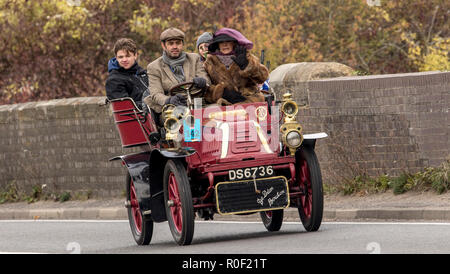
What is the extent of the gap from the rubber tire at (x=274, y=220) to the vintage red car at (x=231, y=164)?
0.72 m

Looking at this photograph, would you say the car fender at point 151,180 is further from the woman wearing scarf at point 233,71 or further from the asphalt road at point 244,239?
the woman wearing scarf at point 233,71

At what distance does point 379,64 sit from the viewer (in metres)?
39.4

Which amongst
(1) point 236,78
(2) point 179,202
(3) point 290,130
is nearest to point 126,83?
(1) point 236,78

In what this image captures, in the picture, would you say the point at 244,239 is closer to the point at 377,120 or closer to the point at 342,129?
the point at 377,120

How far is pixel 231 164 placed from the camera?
11.7 m

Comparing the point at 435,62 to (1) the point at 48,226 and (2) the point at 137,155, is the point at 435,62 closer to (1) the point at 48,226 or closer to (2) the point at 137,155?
(1) the point at 48,226

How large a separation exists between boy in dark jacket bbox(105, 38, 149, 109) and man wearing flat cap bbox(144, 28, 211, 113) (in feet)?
3.43

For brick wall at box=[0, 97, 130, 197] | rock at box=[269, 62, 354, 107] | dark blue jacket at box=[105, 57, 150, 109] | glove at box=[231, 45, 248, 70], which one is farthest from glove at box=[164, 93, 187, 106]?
brick wall at box=[0, 97, 130, 197]

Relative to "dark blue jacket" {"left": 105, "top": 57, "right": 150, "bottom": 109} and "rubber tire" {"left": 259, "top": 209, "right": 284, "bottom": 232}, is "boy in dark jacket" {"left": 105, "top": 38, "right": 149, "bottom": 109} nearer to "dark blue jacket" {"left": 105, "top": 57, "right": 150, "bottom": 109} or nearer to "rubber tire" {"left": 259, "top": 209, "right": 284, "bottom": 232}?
"dark blue jacket" {"left": 105, "top": 57, "right": 150, "bottom": 109}

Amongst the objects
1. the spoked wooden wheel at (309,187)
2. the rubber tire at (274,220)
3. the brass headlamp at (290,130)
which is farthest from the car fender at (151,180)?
the rubber tire at (274,220)

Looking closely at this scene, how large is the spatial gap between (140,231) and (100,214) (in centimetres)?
612

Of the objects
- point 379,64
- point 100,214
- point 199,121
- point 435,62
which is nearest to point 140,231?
point 199,121

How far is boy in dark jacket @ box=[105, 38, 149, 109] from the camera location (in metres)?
13.9

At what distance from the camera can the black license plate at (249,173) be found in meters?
→ 11.7
